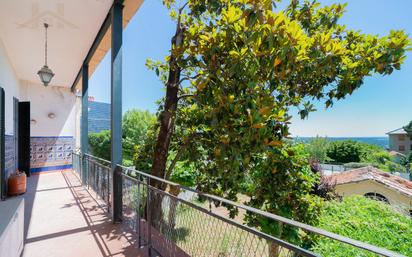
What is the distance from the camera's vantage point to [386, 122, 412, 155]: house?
3544 cm

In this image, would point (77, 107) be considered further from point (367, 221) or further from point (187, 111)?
point (367, 221)

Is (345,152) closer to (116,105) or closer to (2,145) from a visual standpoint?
(116,105)

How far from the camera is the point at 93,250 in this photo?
7.98 ft

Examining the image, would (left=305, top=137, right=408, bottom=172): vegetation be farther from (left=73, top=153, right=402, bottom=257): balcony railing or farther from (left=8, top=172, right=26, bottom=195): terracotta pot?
(left=8, top=172, right=26, bottom=195): terracotta pot

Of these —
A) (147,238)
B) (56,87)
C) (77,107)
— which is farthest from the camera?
(77,107)

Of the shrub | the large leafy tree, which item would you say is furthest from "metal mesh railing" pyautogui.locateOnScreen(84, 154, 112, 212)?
the shrub

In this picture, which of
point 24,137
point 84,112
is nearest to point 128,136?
point 24,137

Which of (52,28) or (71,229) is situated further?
(52,28)

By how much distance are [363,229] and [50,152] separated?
29.2ft

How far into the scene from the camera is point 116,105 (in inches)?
122

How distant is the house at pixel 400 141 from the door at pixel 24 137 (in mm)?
46539

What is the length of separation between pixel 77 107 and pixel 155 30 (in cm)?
425

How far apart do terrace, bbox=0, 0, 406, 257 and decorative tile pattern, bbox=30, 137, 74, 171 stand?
1.06 m

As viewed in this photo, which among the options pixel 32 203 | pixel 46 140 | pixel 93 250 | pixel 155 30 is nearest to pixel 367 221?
pixel 93 250
